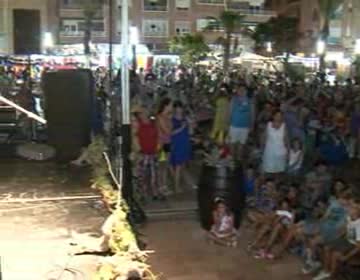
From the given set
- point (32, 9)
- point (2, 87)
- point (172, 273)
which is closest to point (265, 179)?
point (172, 273)

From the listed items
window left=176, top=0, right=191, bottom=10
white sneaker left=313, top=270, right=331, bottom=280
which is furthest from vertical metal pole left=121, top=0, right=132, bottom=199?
window left=176, top=0, right=191, bottom=10

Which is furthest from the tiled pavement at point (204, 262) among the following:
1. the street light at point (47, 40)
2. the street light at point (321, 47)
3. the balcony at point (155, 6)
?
the balcony at point (155, 6)

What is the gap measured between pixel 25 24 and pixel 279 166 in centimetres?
1957

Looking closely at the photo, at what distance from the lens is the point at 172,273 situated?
700 centimetres

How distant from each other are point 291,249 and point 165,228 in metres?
1.69

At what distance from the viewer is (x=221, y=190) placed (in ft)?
27.2

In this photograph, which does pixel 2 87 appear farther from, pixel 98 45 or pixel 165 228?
pixel 165 228

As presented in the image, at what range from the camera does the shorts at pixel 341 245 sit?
6.71 metres

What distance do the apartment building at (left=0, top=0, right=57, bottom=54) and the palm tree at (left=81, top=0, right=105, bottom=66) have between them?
4.44 metres

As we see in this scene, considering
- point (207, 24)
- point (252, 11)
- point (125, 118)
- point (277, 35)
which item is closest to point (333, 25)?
point (277, 35)

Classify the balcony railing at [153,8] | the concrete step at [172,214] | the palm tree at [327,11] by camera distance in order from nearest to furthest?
the concrete step at [172,214] < the palm tree at [327,11] < the balcony railing at [153,8]

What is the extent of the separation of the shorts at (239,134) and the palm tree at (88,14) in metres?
7.96

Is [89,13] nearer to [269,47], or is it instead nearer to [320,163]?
[320,163]

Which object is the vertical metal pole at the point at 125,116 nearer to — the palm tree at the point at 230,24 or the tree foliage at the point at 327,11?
the tree foliage at the point at 327,11
